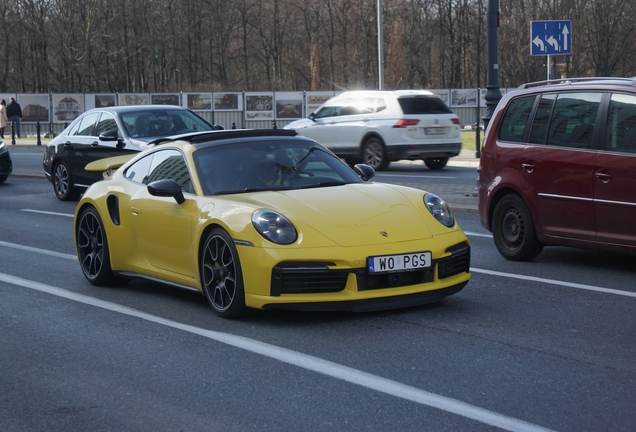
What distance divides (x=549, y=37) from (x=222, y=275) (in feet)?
40.5

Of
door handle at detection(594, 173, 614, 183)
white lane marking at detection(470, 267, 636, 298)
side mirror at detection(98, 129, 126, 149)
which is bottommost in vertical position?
white lane marking at detection(470, 267, 636, 298)

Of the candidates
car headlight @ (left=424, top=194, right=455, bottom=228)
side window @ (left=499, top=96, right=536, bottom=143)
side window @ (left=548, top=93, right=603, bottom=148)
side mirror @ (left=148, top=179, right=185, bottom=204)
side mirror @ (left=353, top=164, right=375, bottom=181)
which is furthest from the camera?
side window @ (left=499, top=96, right=536, bottom=143)

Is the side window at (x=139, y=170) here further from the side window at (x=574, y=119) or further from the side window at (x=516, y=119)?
the side window at (x=574, y=119)

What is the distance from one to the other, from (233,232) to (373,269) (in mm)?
976

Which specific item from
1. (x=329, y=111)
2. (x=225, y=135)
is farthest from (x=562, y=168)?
(x=329, y=111)

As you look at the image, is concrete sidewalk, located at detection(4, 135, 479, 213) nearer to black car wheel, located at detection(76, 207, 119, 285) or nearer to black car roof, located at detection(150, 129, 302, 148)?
black car roof, located at detection(150, 129, 302, 148)

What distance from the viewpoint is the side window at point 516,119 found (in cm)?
941

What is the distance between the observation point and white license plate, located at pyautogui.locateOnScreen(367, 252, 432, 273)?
256 inches

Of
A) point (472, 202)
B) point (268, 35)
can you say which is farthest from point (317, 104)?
point (268, 35)

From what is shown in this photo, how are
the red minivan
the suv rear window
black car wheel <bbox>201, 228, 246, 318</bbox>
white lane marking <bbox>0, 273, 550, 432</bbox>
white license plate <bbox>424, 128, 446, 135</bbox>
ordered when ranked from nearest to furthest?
white lane marking <bbox>0, 273, 550, 432</bbox> < black car wheel <bbox>201, 228, 246, 318</bbox> < the red minivan < white license plate <bbox>424, 128, 446, 135</bbox> < the suv rear window

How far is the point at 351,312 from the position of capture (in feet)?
22.9

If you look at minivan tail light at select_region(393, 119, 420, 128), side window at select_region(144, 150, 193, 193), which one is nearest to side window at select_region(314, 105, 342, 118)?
minivan tail light at select_region(393, 119, 420, 128)

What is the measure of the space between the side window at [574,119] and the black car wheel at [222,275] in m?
3.56

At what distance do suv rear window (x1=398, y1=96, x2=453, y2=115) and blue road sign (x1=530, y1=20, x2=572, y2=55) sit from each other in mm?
4562
